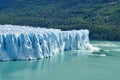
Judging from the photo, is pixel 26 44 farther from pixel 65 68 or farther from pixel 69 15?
pixel 69 15

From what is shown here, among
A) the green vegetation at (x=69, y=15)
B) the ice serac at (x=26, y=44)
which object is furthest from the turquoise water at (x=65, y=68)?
the green vegetation at (x=69, y=15)

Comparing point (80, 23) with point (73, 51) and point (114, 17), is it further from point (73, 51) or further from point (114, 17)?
point (73, 51)

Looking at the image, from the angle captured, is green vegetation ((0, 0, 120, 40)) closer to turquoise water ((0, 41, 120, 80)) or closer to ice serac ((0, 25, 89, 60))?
turquoise water ((0, 41, 120, 80))

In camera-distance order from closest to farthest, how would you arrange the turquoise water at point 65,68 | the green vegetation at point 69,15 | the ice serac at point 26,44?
1. the turquoise water at point 65,68
2. the ice serac at point 26,44
3. the green vegetation at point 69,15

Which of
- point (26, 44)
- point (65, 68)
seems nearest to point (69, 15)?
point (26, 44)

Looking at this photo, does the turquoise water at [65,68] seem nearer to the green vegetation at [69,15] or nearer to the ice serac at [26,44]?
the ice serac at [26,44]

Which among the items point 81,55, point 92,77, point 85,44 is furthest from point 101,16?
point 92,77
